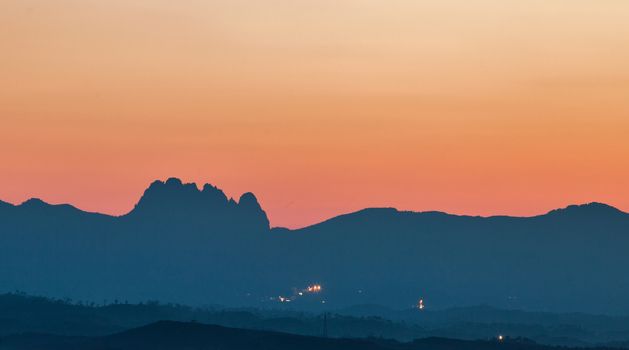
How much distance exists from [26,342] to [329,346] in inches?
1609

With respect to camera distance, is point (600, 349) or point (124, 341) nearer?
point (124, 341)

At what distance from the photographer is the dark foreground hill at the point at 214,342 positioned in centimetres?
15538

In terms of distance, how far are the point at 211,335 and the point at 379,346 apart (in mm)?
20865

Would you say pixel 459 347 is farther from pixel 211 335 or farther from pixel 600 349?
pixel 211 335

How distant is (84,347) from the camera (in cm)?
15675

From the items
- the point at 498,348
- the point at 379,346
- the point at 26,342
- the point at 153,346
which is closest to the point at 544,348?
the point at 498,348

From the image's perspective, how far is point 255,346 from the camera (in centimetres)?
15550

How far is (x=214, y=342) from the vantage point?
516 feet

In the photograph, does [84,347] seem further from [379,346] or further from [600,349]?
[600,349]

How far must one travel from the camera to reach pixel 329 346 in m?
155

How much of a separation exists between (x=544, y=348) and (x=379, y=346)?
22.4 meters

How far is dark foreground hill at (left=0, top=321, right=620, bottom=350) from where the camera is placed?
155375 mm

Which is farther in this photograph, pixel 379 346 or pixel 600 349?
pixel 600 349

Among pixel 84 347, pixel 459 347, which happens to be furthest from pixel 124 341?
pixel 459 347
